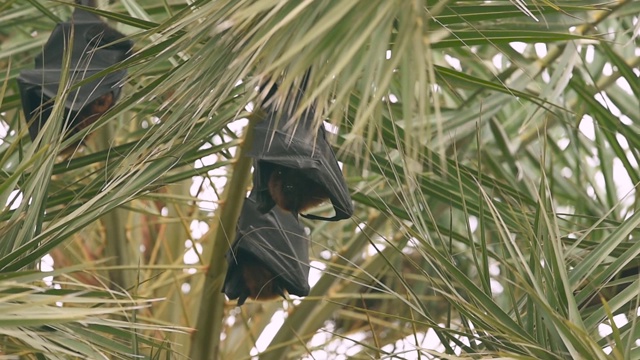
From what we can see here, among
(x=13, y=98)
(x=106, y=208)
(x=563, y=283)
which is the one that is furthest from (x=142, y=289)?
(x=563, y=283)

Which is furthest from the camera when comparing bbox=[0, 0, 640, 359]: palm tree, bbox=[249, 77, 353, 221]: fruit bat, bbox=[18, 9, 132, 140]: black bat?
bbox=[18, 9, 132, 140]: black bat

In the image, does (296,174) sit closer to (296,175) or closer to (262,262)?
(296,175)

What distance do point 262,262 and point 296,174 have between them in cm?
22

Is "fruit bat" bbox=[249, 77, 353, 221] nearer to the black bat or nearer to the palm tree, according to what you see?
the palm tree

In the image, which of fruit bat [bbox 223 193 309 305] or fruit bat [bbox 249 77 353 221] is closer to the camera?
fruit bat [bbox 249 77 353 221]

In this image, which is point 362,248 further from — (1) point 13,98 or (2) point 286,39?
(2) point 286,39

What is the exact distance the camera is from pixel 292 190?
1.32 m

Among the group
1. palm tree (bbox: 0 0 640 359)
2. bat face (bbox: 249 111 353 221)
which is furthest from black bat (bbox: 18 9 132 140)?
bat face (bbox: 249 111 353 221)

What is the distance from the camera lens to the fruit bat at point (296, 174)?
1282 millimetres

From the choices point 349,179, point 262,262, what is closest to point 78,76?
point 262,262

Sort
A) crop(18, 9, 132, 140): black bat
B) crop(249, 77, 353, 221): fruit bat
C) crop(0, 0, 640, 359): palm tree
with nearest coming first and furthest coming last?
1. crop(0, 0, 640, 359): palm tree
2. crop(249, 77, 353, 221): fruit bat
3. crop(18, 9, 132, 140): black bat

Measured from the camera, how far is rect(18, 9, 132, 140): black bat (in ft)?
4.83

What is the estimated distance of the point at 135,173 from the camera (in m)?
1.25

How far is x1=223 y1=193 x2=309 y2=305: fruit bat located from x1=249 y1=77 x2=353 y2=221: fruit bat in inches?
5.0
